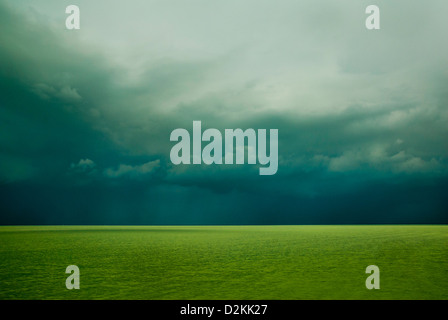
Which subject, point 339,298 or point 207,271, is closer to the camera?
point 339,298

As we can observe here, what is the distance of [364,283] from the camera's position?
45.8ft

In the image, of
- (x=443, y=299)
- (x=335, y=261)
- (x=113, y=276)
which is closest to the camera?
(x=443, y=299)

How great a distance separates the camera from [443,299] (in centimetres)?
1179

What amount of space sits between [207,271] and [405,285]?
7.70 m

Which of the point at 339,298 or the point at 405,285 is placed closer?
the point at 339,298
